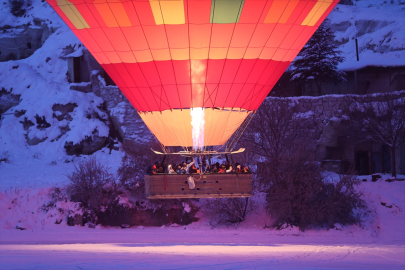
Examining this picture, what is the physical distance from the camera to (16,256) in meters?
18.6

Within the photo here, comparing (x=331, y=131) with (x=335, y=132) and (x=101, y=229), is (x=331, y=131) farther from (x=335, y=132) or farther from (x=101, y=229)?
(x=101, y=229)

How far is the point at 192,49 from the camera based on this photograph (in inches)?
535

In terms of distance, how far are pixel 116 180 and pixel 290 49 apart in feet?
47.4

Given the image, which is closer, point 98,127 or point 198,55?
point 198,55

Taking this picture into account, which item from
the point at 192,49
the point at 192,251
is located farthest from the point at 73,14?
the point at 192,251

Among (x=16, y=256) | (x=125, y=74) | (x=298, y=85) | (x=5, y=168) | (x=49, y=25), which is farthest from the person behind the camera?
(x=49, y=25)

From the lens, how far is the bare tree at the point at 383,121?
2806 cm

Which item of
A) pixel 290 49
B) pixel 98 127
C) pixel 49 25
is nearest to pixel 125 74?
pixel 290 49

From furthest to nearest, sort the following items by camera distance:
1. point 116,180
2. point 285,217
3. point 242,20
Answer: point 116,180, point 285,217, point 242,20

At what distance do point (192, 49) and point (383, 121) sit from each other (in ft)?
58.3

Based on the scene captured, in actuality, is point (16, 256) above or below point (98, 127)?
below

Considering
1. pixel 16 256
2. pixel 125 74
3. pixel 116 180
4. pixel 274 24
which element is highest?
pixel 274 24

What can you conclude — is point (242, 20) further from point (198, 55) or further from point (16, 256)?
point (16, 256)

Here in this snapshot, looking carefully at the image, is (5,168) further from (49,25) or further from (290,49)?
(290,49)
